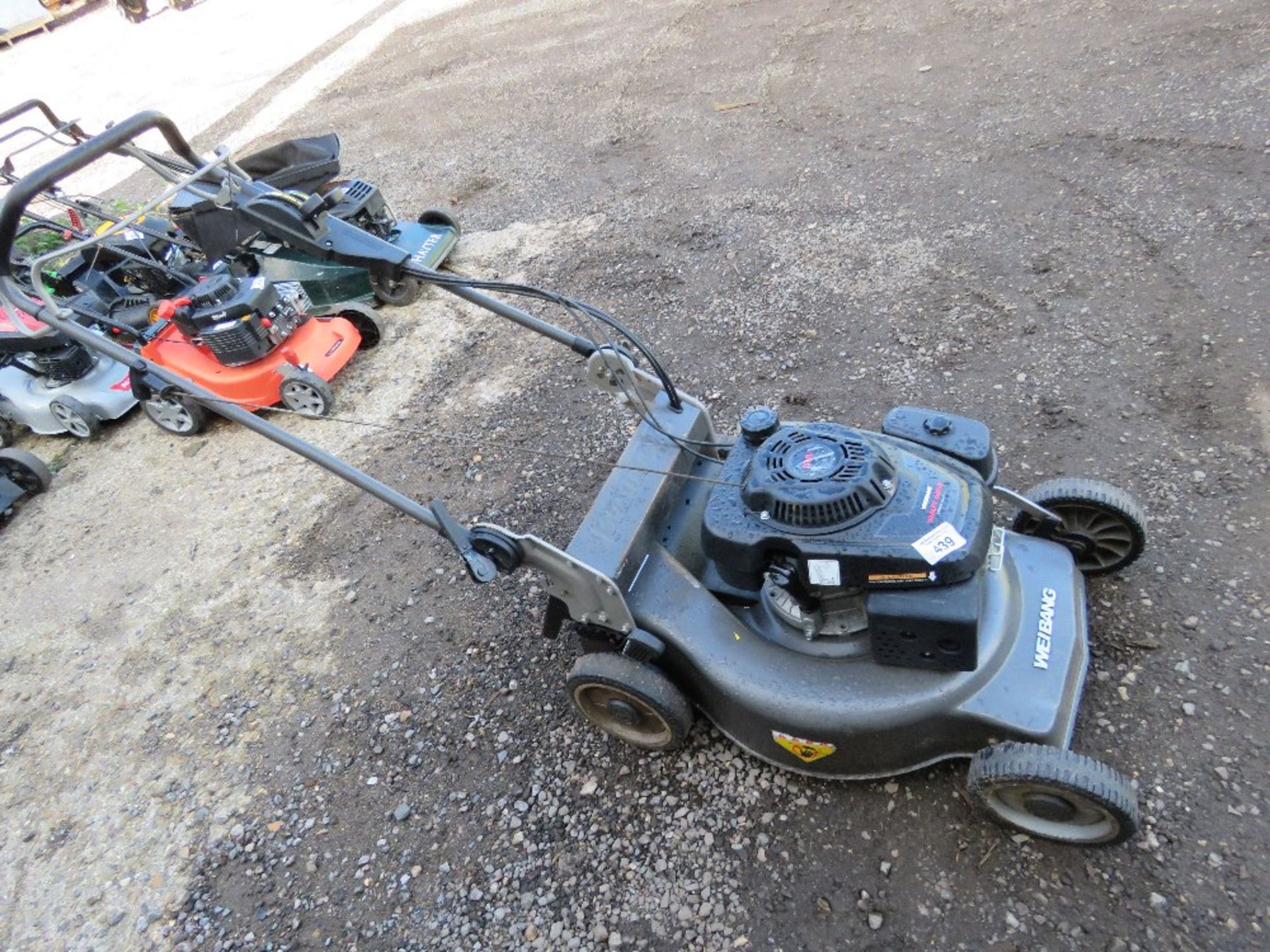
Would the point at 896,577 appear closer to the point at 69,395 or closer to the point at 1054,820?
the point at 1054,820

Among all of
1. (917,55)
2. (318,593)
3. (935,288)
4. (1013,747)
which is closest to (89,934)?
(318,593)

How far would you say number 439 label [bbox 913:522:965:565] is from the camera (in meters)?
2.07

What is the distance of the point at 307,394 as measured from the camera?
4.72m

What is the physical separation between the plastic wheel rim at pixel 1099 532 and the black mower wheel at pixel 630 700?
140 centimetres

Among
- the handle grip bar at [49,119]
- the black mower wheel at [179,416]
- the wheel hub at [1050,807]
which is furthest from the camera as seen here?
the handle grip bar at [49,119]

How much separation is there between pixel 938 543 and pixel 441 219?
15.3 ft

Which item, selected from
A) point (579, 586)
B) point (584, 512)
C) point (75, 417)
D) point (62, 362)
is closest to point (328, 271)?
point (62, 362)

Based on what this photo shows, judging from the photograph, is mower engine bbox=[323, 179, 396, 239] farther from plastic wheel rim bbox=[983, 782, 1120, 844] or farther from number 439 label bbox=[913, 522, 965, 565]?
plastic wheel rim bbox=[983, 782, 1120, 844]

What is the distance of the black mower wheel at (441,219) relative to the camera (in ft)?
18.9

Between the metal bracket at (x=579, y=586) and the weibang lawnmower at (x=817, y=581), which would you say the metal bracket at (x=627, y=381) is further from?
the metal bracket at (x=579, y=586)

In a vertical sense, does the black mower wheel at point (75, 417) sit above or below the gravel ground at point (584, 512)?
above

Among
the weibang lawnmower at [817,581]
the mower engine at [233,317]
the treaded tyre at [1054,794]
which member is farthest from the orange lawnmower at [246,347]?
the treaded tyre at [1054,794]

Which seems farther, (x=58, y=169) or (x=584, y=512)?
(x=584, y=512)

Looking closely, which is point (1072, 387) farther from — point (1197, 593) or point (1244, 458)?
point (1197, 593)
